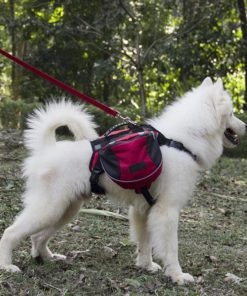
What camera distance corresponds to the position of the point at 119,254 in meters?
5.24

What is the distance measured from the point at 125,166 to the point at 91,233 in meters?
1.65

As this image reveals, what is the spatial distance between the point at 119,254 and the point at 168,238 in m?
0.99

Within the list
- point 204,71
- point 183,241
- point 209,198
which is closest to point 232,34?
point 204,71

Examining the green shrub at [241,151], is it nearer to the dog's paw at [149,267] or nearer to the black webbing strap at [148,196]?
the dog's paw at [149,267]

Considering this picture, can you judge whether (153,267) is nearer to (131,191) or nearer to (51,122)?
(131,191)

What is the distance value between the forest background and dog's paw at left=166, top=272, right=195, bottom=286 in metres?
8.85

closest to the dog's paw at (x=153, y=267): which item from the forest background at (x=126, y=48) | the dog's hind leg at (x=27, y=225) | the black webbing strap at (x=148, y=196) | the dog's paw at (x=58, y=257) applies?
the black webbing strap at (x=148, y=196)

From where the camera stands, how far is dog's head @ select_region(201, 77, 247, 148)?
4.73 metres

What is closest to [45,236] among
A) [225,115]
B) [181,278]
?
[181,278]

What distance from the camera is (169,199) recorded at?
14.5 ft

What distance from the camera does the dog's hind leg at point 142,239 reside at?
4844mm

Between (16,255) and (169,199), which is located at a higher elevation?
(169,199)

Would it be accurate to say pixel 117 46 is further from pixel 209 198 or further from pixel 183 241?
pixel 183 241

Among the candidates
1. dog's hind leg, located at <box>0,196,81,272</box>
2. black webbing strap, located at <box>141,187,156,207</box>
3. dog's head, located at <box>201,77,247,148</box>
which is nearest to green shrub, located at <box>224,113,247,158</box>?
dog's head, located at <box>201,77,247,148</box>
